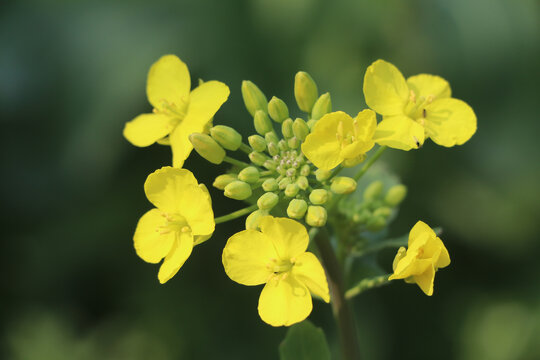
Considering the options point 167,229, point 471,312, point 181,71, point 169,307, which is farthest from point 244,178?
point 471,312

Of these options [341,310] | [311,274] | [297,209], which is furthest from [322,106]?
[341,310]

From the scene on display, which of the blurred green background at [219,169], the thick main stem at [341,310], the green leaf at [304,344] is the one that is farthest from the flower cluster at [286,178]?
the blurred green background at [219,169]

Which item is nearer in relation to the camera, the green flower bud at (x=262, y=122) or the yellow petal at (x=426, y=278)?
the yellow petal at (x=426, y=278)

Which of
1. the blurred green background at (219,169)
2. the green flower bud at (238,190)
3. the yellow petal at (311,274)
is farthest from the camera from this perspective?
the blurred green background at (219,169)

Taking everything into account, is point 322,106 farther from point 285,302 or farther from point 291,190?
point 285,302

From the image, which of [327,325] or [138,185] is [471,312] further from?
[138,185]

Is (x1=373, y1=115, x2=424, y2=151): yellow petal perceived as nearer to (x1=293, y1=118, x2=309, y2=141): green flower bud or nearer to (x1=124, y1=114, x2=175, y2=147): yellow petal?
(x1=293, y1=118, x2=309, y2=141): green flower bud

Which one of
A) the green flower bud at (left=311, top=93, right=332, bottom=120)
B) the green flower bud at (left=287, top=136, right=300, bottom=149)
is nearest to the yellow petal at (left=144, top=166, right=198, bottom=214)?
the green flower bud at (left=287, top=136, right=300, bottom=149)

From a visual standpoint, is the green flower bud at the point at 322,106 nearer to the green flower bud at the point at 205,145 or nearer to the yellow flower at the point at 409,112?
the yellow flower at the point at 409,112
